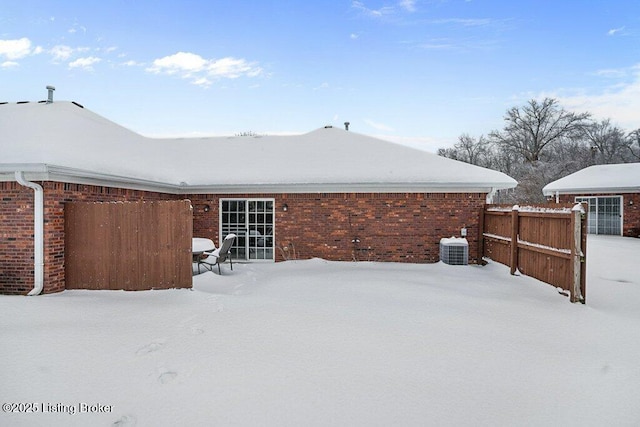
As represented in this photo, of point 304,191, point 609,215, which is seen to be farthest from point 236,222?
point 609,215

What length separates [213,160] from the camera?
12.4 metres

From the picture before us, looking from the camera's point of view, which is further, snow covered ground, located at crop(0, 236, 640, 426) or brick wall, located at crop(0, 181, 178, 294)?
brick wall, located at crop(0, 181, 178, 294)

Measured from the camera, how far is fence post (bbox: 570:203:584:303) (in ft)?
20.3

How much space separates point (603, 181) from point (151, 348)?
22.6 metres

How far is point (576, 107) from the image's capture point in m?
37.7

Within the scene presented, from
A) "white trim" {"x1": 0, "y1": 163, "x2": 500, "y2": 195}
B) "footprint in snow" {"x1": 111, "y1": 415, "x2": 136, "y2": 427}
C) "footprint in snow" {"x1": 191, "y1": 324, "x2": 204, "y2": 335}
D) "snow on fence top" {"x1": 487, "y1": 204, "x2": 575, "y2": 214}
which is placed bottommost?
"footprint in snow" {"x1": 111, "y1": 415, "x2": 136, "y2": 427}

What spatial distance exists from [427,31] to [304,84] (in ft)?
19.9

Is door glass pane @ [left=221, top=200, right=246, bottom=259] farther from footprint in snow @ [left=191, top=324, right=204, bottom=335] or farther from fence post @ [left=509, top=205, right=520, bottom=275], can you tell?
fence post @ [left=509, top=205, right=520, bottom=275]

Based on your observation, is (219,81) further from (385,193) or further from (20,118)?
(385,193)

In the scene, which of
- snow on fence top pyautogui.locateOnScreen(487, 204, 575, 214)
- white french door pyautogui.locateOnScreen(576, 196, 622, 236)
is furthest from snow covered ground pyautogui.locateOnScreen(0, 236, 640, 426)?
white french door pyautogui.locateOnScreen(576, 196, 622, 236)

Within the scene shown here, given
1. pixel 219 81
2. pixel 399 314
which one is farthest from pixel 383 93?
pixel 399 314

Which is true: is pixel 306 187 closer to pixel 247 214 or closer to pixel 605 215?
pixel 247 214

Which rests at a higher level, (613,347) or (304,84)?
(304,84)

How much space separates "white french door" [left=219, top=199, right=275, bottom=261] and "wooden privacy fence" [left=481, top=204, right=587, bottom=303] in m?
6.45
